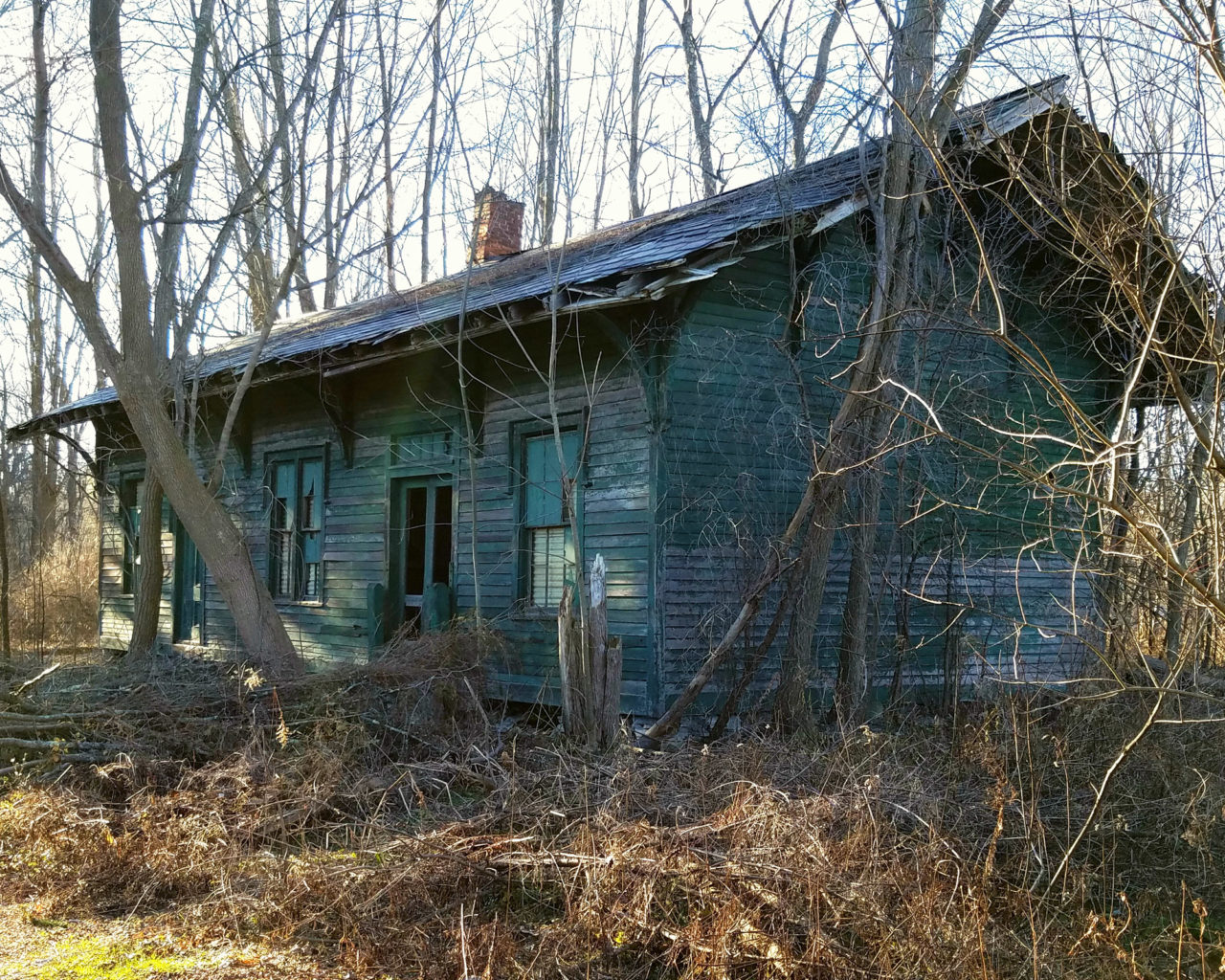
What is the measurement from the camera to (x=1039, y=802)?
19.7 feet

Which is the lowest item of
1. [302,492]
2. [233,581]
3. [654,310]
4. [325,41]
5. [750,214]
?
[233,581]

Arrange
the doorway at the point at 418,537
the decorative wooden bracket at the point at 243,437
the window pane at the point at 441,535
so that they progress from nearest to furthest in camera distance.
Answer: the doorway at the point at 418,537 < the window pane at the point at 441,535 < the decorative wooden bracket at the point at 243,437

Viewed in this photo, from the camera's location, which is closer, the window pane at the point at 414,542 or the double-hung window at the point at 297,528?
the window pane at the point at 414,542

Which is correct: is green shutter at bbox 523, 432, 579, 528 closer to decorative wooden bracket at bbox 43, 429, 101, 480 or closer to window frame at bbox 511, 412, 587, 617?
window frame at bbox 511, 412, 587, 617

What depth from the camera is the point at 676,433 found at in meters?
10.0

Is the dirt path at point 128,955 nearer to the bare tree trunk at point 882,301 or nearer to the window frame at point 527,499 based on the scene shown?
the bare tree trunk at point 882,301

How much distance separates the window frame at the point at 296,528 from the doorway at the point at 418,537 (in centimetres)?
132

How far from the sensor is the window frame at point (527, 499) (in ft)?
35.4

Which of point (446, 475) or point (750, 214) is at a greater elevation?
point (750, 214)

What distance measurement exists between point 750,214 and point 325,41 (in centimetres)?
421

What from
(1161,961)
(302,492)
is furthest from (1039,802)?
(302,492)

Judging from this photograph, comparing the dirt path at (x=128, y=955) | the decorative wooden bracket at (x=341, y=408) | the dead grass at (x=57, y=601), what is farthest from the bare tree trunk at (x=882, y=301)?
the dead grass at (x=57, y=601)

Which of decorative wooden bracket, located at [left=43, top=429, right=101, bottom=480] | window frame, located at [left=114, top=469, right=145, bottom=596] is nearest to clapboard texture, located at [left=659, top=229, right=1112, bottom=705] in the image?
decorative wooden bracket, located at [left=43, top=429, right=101, bottom=480]

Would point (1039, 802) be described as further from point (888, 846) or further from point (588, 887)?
point (588, 887)
